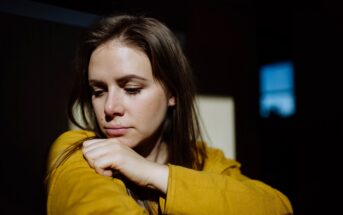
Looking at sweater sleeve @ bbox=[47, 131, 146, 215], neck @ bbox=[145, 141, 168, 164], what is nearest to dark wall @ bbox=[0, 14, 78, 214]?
sweater sleeve @ bbox=[47, 131, 146, 215]

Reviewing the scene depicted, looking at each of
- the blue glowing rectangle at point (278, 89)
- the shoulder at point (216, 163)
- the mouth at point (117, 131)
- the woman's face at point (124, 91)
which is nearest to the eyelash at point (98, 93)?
the woman's face at point (124, 91)

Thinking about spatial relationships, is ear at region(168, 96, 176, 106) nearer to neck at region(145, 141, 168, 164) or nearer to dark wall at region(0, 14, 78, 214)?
neck at region(145, 141, 168, 164)

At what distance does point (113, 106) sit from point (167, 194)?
28 centimetres

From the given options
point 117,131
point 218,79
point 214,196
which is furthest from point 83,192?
point 218,79

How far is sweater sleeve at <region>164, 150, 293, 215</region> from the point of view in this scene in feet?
2.66

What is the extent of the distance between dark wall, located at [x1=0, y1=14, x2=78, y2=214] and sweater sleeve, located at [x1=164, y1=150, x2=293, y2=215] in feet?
1.52

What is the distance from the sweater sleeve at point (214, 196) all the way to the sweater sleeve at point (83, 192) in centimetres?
11

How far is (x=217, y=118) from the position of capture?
1.63 metres

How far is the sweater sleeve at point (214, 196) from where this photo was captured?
0.81 m

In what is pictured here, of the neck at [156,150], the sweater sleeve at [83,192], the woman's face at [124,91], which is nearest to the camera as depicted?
the sweater sleeve at [83,192]

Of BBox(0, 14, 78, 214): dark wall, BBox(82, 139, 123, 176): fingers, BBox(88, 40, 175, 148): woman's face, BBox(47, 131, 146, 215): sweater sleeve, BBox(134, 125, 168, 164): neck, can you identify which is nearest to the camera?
BBox(47, 131, 146, 215): sweater sleeve

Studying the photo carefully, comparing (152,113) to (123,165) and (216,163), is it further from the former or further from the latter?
(216,163)

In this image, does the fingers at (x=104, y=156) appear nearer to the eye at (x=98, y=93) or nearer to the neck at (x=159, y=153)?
the eye at (x=98, y=93)

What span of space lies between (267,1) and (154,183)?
1.30 m
